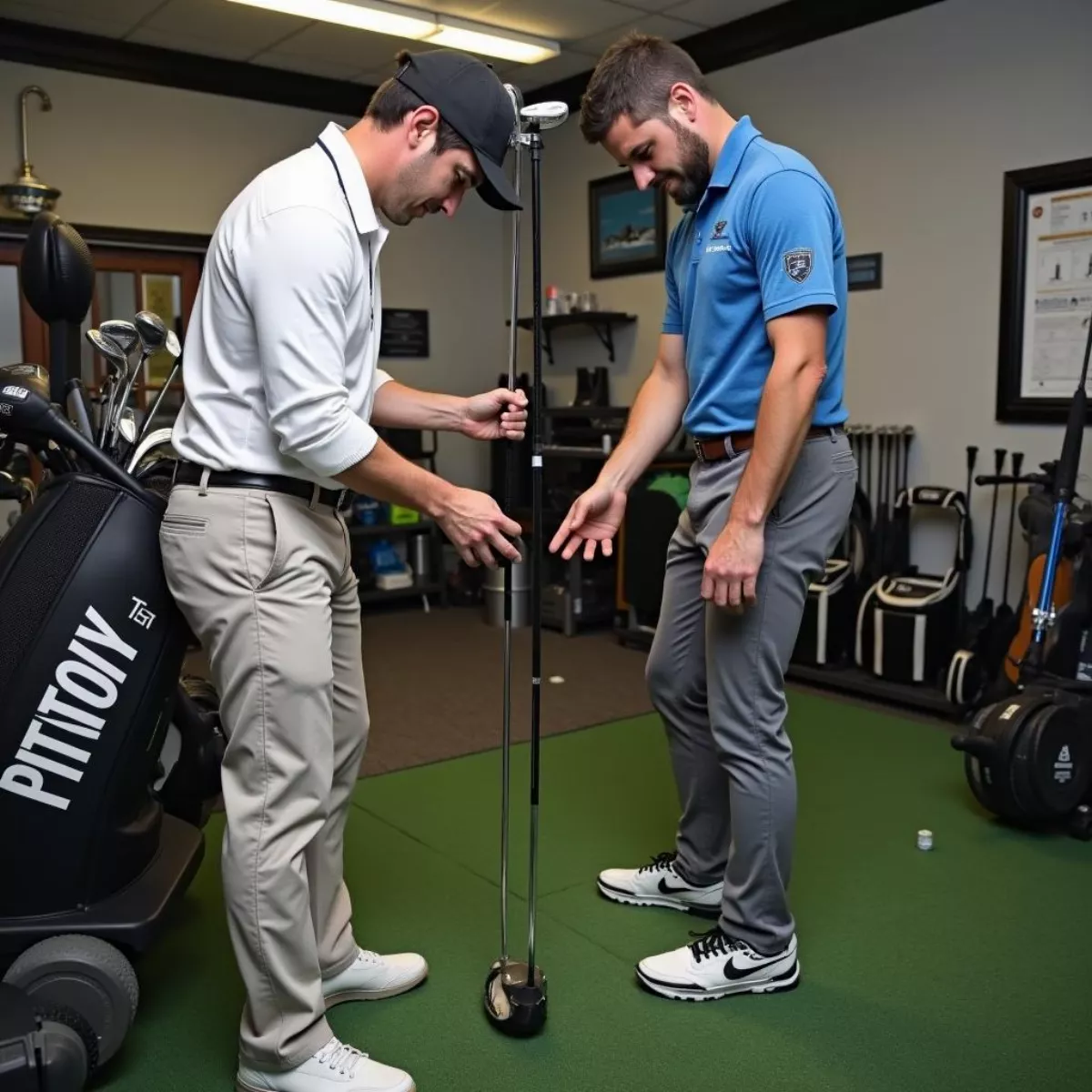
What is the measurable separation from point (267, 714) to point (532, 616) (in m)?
0.54

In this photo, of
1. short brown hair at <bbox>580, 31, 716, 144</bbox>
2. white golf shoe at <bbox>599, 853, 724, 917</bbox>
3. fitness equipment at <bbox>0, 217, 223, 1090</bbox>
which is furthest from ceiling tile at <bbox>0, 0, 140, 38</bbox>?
white golf shoe at <bbox>599, 853, 724, 917</bbox>

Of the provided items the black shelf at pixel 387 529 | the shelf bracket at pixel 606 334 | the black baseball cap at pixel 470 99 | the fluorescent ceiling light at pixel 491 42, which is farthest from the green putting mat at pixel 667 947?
the fluorescent ceiling light at pixel 491 42

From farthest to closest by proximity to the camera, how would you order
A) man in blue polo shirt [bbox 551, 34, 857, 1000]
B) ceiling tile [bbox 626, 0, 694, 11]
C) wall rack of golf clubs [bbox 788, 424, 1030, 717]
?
Answer: 1. ceiling tile [bbox 626, 0, 694, 11]
2. wall rack of golf clubs [bbox 788, 424, 1030, 717]
3. man in blue polo shirt [bbox 551, 34, 857, 1000]

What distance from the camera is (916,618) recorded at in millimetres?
4223

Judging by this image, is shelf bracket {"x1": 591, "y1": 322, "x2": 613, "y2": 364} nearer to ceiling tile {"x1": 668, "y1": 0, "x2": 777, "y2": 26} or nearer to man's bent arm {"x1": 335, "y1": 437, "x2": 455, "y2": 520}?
ceiling tile {"x1": 668, "y1": 0, "x2": 777, "y2": 26}

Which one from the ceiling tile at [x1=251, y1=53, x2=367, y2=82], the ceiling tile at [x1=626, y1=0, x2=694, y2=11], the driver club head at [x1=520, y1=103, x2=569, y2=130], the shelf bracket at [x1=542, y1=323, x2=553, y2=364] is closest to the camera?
the driver club head at [x1=520, y1=103, x2=569, y2=130]

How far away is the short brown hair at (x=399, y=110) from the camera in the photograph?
175 centimetres

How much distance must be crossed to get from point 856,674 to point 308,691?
3.15 m

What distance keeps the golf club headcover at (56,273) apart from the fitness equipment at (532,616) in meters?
0.78

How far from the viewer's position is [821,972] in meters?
2.25

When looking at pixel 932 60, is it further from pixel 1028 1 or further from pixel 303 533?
pixel 303 533

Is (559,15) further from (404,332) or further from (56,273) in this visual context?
(56,273)

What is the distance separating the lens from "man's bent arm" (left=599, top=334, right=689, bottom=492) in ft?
7.88

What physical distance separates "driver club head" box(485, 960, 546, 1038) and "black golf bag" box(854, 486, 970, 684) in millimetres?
2596
